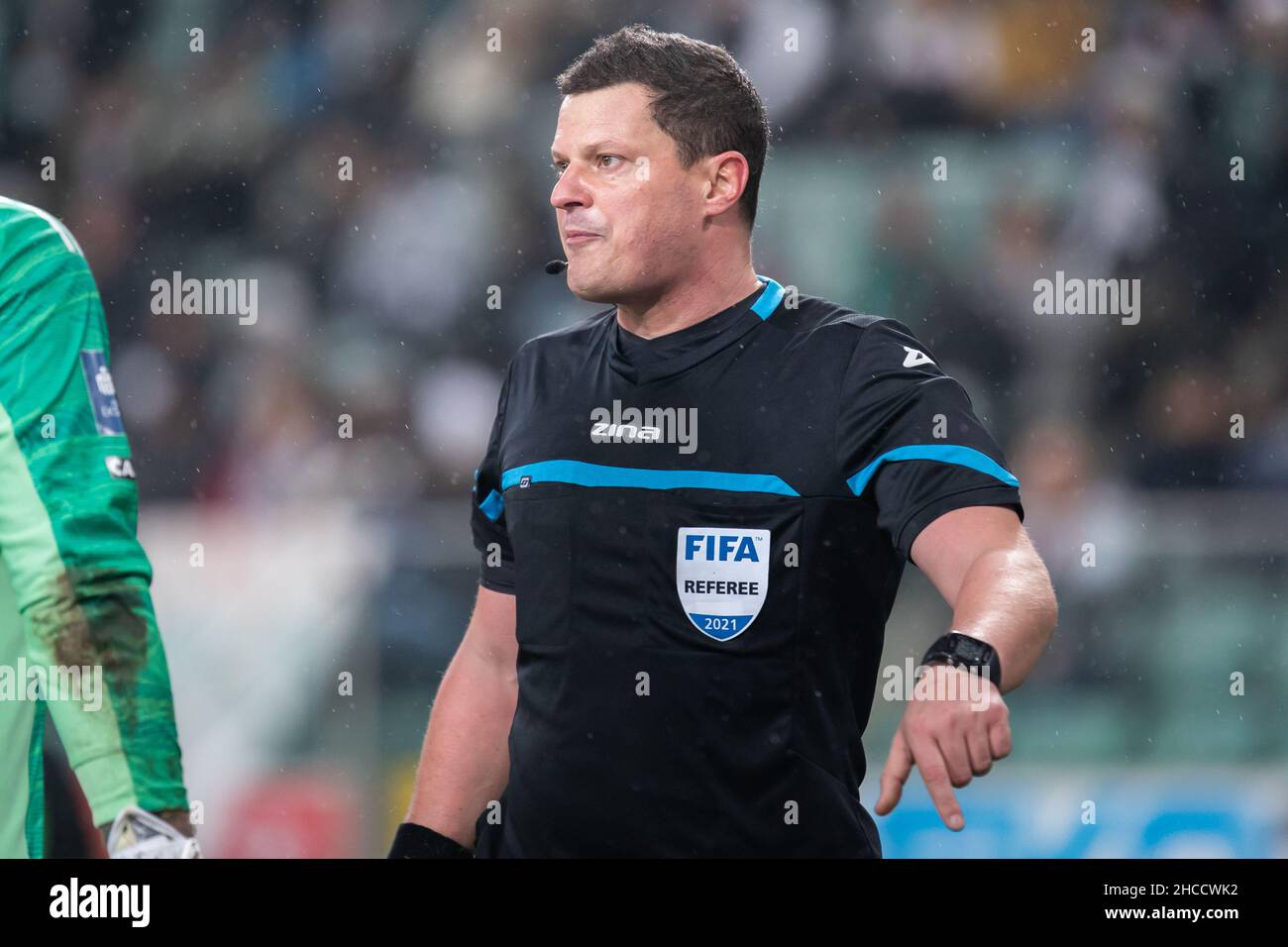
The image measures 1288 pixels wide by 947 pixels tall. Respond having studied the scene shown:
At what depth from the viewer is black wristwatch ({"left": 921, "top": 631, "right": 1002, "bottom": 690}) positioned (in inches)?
81.3

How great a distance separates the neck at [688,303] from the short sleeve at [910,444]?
0.27 m

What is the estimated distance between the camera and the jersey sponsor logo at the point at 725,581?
250 cm

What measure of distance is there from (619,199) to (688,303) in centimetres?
20

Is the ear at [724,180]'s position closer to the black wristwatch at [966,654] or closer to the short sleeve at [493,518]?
the short sleeve at [493,518]

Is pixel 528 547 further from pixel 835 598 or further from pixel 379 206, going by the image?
pixel 379 206

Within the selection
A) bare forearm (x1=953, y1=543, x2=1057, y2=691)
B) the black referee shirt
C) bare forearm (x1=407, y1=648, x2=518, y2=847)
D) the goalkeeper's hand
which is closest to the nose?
the black referee shirt

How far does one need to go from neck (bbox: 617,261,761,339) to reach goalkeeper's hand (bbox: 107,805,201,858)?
4.01 ft

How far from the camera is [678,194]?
2.72 m

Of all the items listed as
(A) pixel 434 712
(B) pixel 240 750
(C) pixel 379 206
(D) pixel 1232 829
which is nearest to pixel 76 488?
(A) pixel 434 712

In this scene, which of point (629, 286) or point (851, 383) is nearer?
point (851, 383)

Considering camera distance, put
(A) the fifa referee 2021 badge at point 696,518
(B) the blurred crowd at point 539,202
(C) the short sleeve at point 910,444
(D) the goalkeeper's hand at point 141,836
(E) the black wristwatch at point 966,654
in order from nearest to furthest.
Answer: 1. (D) the goalkeeper's hand at point 141,836
2. (E) the black wristwatch at point 966,654
3. (C) the short sleeve at point 910,444
4. (A) the fifa referee 2021 badge at point 696,518
5. (B) the blurred crowd at point 539,202

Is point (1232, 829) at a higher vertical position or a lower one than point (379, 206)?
lower

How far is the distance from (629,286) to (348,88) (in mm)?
4426

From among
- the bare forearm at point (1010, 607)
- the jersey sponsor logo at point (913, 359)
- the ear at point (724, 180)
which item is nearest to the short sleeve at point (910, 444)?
the jersey sponsor logo at point (913, 359)
